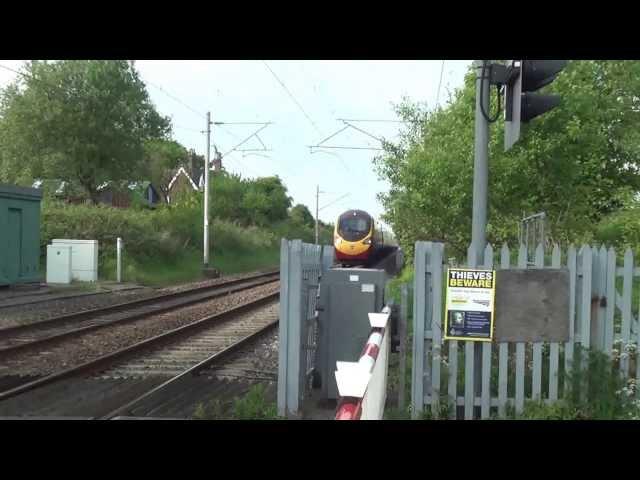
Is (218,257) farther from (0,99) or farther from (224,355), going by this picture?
(224,355)

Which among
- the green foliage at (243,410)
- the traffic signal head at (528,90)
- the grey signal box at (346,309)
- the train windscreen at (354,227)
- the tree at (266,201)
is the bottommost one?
the green foliage at (243,410)

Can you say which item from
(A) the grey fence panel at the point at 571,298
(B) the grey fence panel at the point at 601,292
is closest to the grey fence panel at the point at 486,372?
(A) the grey fence panel at the point at 571,298

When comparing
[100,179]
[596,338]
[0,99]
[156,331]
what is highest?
[0,99]

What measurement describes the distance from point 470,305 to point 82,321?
1183 cm

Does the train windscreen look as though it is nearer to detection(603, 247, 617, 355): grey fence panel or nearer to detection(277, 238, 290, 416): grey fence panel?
detection(277, 238, 290, 416): grey fence panel

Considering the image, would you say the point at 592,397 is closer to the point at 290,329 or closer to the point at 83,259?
the point at 290,329

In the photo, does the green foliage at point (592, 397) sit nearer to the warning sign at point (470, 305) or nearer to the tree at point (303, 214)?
the warning sign at point (470, 305)

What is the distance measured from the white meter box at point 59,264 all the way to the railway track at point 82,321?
4.31m

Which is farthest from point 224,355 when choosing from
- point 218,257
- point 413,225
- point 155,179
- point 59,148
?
point 155,179

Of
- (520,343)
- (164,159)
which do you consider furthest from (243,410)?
(164,159)

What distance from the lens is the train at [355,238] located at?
3106 centimetres

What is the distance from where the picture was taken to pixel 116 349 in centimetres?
1191

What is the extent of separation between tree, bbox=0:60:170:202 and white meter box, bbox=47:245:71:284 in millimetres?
23072
